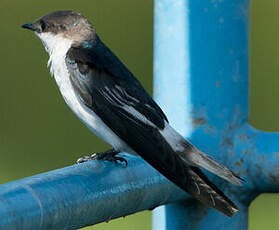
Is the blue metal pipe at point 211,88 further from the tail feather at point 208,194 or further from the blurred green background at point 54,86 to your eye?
the blurred green background at point 54,86

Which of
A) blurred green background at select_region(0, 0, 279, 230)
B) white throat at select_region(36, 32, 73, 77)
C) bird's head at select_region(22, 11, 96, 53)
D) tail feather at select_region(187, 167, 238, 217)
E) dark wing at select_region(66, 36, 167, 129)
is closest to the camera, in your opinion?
tail feather at select_region(187, 167, 238, 217)

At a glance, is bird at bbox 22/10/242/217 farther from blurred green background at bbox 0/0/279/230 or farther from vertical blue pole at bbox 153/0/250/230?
blurred green background at bbox 0/0/279/230

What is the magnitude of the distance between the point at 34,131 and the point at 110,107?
46 cm

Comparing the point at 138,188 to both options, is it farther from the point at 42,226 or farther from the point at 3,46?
the point at 3,46

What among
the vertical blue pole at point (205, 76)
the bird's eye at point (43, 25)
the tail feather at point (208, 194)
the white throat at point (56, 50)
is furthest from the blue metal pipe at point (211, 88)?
the bird's eye at point (43, 25)

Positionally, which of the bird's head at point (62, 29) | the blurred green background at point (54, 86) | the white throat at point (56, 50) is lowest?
the blurred green background at point (54, 86)

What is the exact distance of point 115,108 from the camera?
142 centimetres

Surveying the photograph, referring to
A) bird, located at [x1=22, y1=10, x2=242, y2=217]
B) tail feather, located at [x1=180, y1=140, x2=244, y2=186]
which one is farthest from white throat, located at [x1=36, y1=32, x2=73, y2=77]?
tail feather, located at [x1=180, y1=140, x2=244, y2=186]

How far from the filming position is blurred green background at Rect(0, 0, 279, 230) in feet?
5.85

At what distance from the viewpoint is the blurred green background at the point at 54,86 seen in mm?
1784

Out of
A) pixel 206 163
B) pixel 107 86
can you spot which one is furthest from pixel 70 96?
pixel 206 163

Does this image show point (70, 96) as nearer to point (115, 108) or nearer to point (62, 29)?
point (115, 108)

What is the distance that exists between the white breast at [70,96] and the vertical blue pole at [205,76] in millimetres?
160

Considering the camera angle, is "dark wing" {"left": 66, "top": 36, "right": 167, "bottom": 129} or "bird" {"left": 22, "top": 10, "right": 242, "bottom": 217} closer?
"bird" {"left": 22, "top": 10, "right": 242, "bottom": 217}
